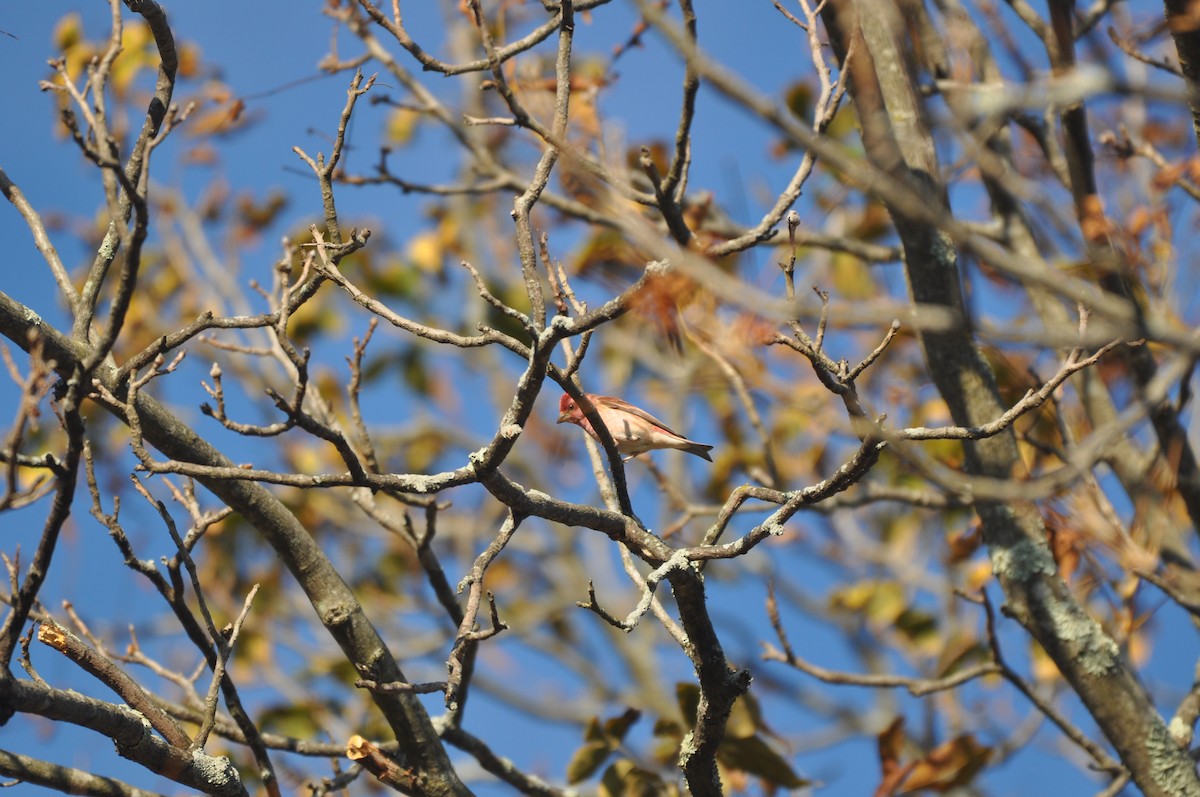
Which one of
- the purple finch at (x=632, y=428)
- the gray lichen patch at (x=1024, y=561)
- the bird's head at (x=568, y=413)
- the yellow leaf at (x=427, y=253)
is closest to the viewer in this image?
Answer: the gray lichen patch at (x=1024, y=561)

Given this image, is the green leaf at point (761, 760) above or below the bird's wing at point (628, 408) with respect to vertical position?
below

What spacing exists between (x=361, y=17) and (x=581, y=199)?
1.29 m

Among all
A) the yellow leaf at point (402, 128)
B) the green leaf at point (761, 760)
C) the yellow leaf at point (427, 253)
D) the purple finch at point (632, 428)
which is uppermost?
the yellow leaf at point (402, 128)

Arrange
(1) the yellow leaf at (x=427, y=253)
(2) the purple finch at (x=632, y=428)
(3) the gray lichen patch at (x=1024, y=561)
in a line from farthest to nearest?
(1) the yellow leaf at (x=427, y=253) < (2) the purple finch at (x=632, y=428) < (3) the gray lichen patch at (x=1024, y=561)

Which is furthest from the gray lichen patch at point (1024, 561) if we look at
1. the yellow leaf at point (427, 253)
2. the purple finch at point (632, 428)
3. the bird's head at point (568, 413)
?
the yellow leaf at point (427, 253)

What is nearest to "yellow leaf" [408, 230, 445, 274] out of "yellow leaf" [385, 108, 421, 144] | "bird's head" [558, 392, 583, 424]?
"yellow leaf" [385, 108, 421, 144]

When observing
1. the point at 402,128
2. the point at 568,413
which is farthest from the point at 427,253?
the point at 568,413

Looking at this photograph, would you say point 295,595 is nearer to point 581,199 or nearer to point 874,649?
point 874,649

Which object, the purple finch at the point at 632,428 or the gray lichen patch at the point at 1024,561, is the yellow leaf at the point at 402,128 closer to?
the purple finch at the point at 632,428

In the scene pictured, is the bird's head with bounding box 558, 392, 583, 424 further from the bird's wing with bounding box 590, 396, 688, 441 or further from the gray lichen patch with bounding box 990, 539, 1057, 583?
the gray lichen patch with bounding box 990, 539, 1057, 583

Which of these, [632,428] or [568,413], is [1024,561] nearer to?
[632,428]

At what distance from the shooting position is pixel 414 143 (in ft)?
32.3

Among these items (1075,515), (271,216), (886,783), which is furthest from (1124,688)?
(271,216)

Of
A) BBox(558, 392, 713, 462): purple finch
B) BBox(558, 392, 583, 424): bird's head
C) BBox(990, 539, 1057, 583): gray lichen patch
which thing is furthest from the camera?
BBox(558, 392, 713, 462): purple finch
